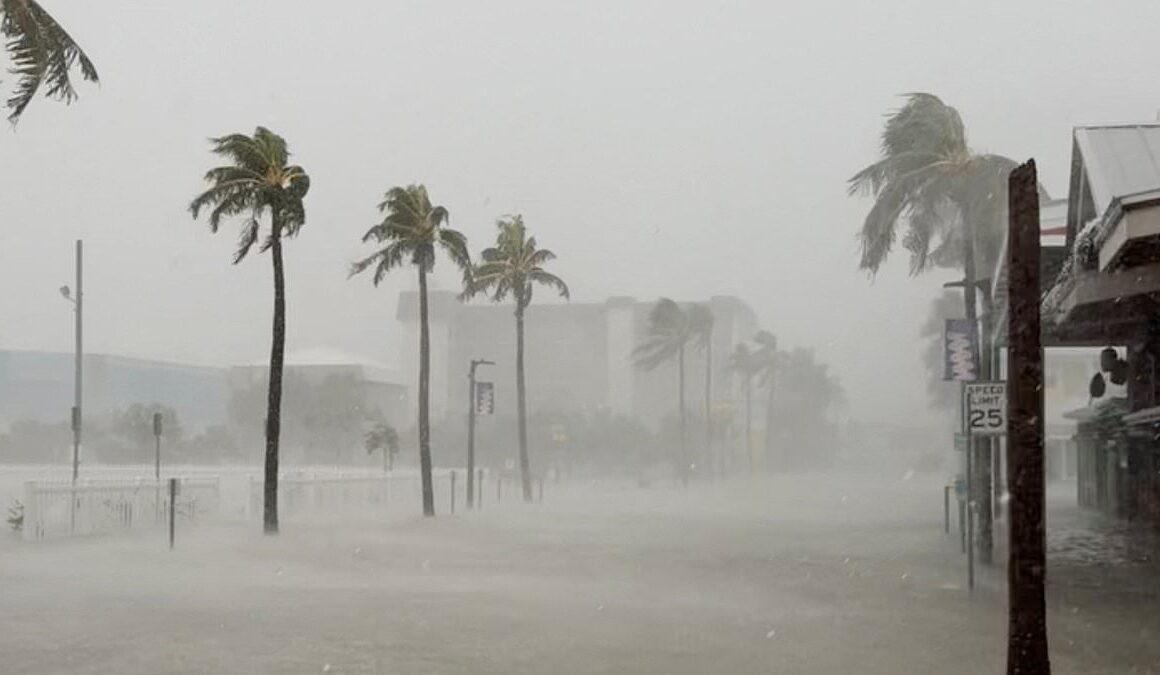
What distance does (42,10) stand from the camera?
18.7 m

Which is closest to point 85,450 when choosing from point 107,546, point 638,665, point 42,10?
point 107,546

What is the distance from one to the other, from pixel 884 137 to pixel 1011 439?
2625 cm

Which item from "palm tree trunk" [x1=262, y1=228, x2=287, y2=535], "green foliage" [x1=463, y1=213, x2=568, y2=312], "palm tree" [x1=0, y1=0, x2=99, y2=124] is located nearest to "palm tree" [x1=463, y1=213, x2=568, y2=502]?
"green foliage" [x1=463, y1=213, x2=568, y2=312]

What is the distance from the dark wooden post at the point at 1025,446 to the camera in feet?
31.8

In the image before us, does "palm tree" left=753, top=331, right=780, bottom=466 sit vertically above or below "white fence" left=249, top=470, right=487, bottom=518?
above

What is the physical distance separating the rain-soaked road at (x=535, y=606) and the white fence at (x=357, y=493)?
5313mm

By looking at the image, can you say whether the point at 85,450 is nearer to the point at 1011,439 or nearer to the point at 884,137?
the point at 884,137

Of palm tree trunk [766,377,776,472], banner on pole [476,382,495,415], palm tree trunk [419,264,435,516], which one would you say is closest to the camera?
palm tree trunk [419,264,435,516]

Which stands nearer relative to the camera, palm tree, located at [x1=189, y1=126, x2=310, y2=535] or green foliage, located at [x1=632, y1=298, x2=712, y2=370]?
palm tree, located at [x1=189, y1=126, x2=310, y2=535]

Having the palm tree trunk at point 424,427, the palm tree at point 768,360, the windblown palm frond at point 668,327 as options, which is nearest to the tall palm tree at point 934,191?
the palm tree trunk at point 424,427

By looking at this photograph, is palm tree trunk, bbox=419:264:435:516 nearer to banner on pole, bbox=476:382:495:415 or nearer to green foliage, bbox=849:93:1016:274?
banner on pole, bbox=476:382:495:415

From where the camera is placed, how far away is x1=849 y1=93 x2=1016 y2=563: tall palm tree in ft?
103

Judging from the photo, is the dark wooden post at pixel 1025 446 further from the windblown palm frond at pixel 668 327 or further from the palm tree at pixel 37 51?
the windblown palm frond at pixel 668 327

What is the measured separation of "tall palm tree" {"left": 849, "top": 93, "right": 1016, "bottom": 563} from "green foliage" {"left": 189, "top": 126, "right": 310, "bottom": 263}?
14707 millimetres
